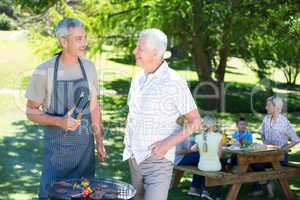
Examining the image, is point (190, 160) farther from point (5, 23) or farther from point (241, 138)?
point (5, 23)

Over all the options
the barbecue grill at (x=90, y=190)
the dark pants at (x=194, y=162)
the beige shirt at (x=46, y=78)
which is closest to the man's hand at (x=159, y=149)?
the barbecue grill at (x=90, y=190)

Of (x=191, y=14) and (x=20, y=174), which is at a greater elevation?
(x=191, y=14)

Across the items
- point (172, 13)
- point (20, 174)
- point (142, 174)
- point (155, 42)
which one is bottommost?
point (20, 174)

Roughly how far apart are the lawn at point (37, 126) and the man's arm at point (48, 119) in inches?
124

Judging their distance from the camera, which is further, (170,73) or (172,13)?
(172,13)

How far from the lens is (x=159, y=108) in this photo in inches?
156

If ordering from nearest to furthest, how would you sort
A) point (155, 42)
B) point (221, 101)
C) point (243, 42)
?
point (155, 42)
point (243, 42)
point (221, 101)

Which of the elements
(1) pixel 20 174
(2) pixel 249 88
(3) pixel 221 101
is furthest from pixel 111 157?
(2) pixel 249 88

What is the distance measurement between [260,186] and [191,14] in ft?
25.3

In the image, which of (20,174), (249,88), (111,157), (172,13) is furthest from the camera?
(249,88)

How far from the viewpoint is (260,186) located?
7.78 m

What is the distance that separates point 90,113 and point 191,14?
35.2 ft

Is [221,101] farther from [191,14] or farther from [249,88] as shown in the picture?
[249,88]

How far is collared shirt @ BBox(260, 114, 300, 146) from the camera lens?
8.00m
